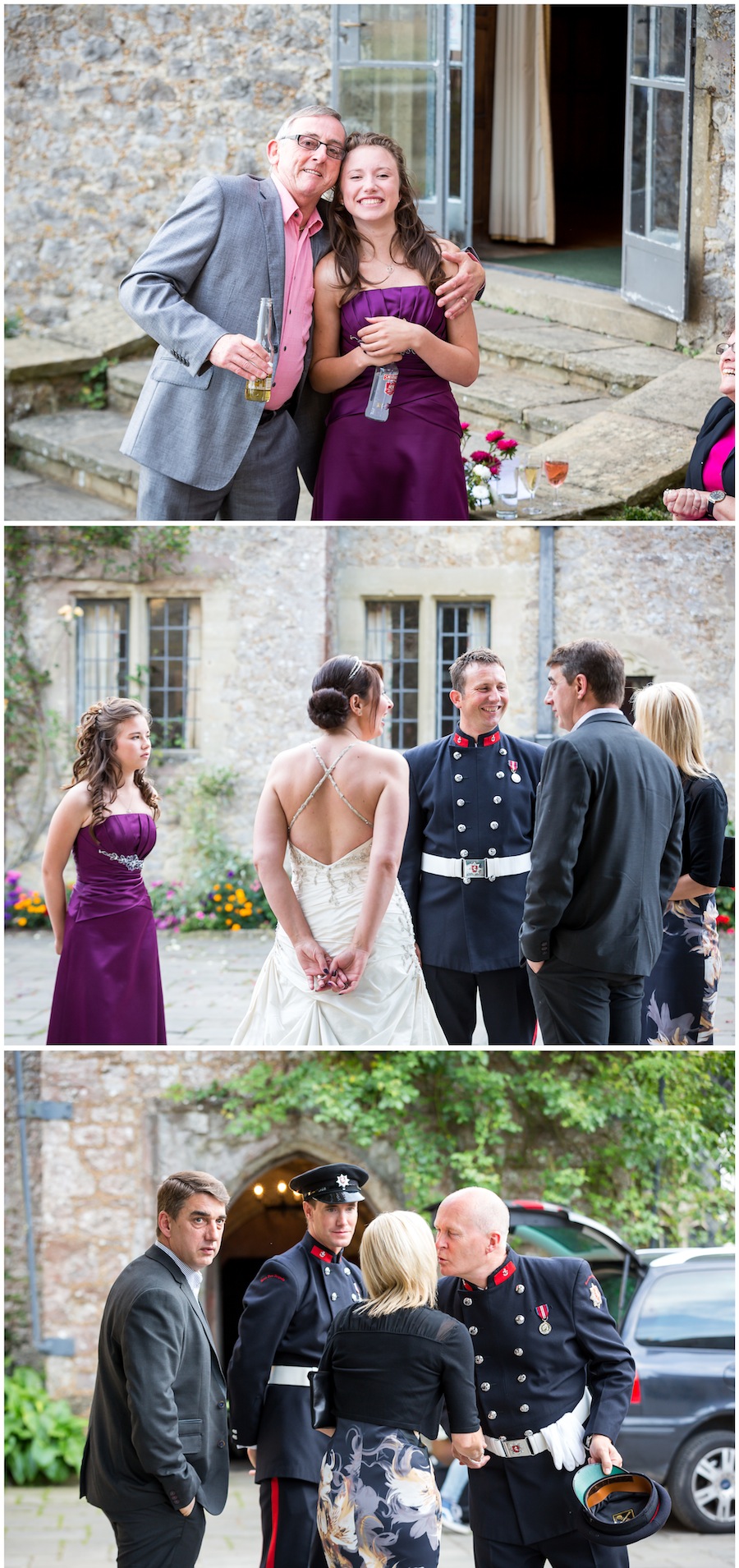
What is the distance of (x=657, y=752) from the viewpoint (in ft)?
11.0

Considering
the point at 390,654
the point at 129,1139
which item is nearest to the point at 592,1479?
the point at 390,654

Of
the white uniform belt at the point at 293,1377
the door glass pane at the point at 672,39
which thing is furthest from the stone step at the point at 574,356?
the white uniform belt at the point at 293,1377

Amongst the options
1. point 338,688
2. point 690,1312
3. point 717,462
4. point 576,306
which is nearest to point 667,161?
point 576,306

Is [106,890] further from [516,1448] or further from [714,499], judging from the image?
[714,499]

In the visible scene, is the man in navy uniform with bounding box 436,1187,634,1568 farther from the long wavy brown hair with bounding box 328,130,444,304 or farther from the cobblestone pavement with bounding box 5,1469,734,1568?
the cobblestone pavement with bounding box 5,1469,734,1568

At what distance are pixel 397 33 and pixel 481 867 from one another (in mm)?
4889

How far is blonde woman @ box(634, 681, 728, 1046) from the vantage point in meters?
3.60

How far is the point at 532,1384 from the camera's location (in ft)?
9.66

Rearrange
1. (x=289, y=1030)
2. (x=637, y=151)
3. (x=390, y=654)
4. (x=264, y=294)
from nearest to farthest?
(x=264, y=294) < (x=289, y=1030) < (x=390, y=654) < (x=637, y=151)

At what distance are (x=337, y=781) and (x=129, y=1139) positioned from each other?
399 centimetres

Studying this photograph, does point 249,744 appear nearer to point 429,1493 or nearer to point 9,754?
point 9,754

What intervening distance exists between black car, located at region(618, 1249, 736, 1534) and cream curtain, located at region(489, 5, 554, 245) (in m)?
6.05

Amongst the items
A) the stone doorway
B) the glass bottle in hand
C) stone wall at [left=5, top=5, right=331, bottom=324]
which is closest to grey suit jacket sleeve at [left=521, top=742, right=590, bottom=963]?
the glass bottle in hand

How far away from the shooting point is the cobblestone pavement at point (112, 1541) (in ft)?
17.5
